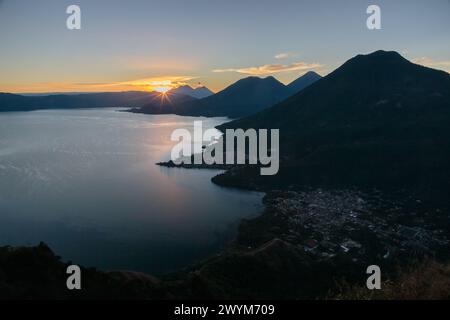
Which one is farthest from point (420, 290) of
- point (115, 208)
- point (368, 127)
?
point (368, 127)

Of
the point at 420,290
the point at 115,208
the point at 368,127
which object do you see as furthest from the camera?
the point at 368,127

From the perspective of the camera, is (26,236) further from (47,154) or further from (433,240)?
(47,154)

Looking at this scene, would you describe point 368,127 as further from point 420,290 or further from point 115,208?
point 420,290

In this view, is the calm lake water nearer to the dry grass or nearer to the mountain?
the mountain

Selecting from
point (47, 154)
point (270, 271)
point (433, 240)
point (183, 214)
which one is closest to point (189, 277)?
point (270, 271)

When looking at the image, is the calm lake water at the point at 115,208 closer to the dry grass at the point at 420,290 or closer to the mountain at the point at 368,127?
the mountain at the point at 368,127

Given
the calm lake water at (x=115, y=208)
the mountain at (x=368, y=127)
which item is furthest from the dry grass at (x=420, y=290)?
the mountain at (x=368, y=127)

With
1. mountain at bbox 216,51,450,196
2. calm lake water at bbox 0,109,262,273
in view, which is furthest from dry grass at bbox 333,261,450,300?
mountain at bbox 216,51,450,196
